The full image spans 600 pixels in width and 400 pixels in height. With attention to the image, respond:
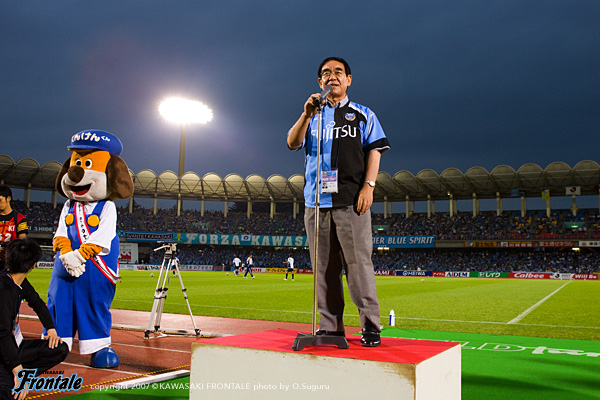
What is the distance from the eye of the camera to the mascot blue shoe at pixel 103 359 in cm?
586

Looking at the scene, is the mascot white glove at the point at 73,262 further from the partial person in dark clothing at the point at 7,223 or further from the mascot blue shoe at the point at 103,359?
the partial person in dark clothing at the point at 7,223

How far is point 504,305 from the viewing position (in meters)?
15.8

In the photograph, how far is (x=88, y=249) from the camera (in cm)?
575

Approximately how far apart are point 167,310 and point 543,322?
9821 mm

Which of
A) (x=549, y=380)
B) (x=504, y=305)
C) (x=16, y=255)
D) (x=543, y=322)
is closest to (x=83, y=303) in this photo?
(x=16, y=255)

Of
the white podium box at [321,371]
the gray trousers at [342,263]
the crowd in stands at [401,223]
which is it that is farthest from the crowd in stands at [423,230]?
the white podium box at [321,371]

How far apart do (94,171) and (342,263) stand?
3.86 meters

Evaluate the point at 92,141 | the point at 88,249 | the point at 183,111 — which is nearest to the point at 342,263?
the point at 88,249

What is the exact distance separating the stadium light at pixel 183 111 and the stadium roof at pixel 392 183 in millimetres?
7499

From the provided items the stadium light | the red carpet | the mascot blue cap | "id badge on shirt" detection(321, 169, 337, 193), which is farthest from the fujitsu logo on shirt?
the stadium light

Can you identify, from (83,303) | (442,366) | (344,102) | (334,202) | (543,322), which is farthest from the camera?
(543,322)

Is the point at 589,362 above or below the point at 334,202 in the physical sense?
below

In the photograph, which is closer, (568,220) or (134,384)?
(134,384)

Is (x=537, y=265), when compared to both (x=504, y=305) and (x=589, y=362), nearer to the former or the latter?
(x=504, y=305)
